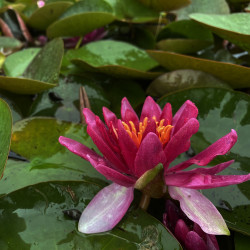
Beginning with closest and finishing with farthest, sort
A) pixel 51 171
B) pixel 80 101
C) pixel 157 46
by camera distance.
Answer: pixel 51 171 → pixel 80 101 → pixel 157 46

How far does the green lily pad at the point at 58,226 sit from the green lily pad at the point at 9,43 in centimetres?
74

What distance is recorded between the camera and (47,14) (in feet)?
4.10

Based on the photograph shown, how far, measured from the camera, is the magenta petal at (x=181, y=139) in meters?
0.57

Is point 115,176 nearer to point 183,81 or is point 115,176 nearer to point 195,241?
point 195,241

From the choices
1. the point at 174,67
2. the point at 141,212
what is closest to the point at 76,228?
the point at 141,212

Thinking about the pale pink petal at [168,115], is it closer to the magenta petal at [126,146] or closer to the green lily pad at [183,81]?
the magenta petal at [126,146]

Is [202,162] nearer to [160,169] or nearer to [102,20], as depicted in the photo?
[160,169]

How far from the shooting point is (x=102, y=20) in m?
1.14

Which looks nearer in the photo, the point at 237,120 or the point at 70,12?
the point at 237,120

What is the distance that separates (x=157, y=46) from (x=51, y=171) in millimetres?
635

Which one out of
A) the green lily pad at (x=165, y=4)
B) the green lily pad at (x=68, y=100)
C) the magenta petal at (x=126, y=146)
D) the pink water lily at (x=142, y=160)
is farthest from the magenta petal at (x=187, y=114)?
the green lily pad at (x=165, y=4)

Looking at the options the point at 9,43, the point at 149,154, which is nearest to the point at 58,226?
the point at 149,154

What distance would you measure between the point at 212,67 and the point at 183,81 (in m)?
0.10

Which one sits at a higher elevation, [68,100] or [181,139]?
→ [181,139]
